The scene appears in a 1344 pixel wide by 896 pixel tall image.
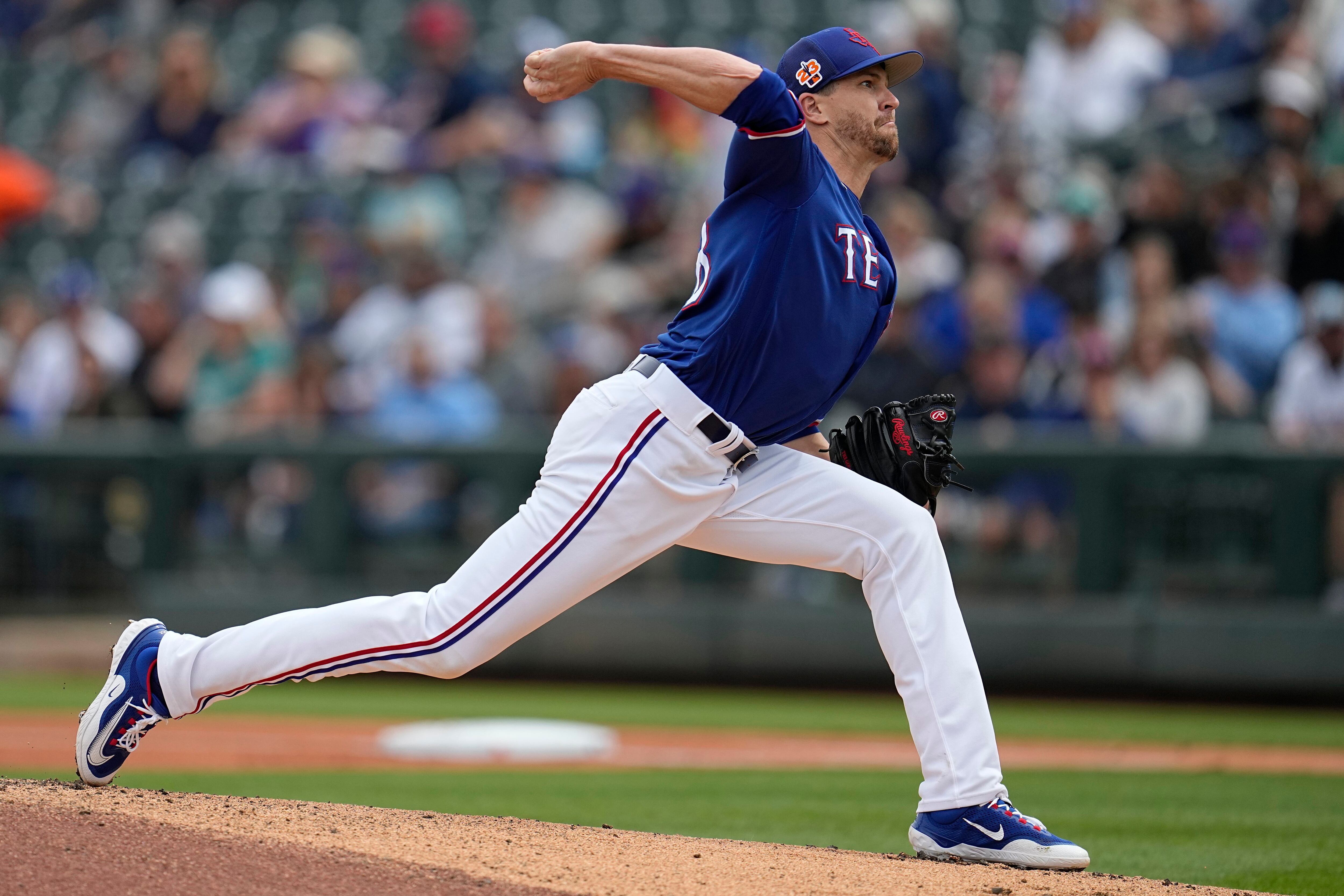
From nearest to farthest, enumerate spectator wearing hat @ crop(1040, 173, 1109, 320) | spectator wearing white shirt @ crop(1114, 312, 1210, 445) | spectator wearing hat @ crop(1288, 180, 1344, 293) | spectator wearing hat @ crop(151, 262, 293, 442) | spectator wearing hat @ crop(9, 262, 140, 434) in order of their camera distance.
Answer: spectator wearing white shirt @ crop(1114, 312, 1210, 445)
spectator wearing hat @ crop(1288, 180, 1344, 293)
spectator wearing hat @ crop(1040, 173, 1109, 320)
spectator wearing hat @ crop(151, 262, 293, 442)
spectator wearing hat @ crop(9, 262, 140, 434)

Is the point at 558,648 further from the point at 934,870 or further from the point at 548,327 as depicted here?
the point at 934,870

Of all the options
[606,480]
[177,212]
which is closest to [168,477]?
[177,212]

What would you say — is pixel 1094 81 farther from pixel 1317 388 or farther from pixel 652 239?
pixel 1317 388

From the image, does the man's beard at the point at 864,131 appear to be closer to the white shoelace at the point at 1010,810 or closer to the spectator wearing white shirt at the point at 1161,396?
the white shoelace at the point at 1010,810

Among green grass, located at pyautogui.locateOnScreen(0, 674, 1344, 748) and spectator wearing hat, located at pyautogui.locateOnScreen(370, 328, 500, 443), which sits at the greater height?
spectator wearing hat, located at pyautogui.locateOnScreen(370, 328, 500, 443)

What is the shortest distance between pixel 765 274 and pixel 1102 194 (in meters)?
7.03

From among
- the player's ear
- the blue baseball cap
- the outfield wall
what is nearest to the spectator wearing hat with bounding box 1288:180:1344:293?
the outfield wall

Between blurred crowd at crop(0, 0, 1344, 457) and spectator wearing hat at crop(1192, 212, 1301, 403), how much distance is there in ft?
0.06

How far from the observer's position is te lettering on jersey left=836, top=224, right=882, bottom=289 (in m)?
4.08

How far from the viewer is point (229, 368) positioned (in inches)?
436

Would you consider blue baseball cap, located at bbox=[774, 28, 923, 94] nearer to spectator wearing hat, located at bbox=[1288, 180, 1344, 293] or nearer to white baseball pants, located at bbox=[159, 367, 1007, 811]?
white baseball pants, located at bbox=[159, 367, 1007, 811]

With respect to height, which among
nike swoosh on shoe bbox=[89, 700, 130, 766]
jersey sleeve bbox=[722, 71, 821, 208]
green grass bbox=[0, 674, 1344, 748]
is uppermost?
jersey sleeve bbox=[722, 71, 821, 208]

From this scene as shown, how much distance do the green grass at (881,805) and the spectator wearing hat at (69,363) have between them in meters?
5.52

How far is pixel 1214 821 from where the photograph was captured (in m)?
5.43
